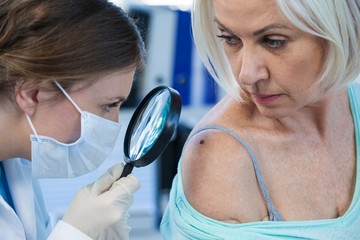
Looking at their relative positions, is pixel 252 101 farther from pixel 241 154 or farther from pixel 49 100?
pixel 49 100

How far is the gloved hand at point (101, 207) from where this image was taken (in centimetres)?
132

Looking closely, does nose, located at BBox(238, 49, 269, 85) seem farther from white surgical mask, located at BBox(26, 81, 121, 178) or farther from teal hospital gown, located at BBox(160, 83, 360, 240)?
white surgical mask, located at BBox(26, 81, 121, 178)

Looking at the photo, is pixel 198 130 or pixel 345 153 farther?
pixel 345 153

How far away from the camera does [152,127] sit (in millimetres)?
1379

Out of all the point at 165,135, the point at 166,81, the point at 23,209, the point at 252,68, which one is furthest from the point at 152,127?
the point at 166,81

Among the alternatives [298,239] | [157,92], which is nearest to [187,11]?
[157,92]

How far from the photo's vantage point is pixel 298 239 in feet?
4.07

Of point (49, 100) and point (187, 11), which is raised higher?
point (49, 100)

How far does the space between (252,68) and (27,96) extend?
0.46 metres

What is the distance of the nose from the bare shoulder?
15 cm

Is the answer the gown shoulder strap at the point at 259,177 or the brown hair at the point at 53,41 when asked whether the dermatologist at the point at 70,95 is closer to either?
the brown hair at the point at 53,41

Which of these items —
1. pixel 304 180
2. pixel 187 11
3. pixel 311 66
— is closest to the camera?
pixel 311 66

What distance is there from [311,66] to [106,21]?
0.43m

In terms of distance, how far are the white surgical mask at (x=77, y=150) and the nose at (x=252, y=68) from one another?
0.35 m
